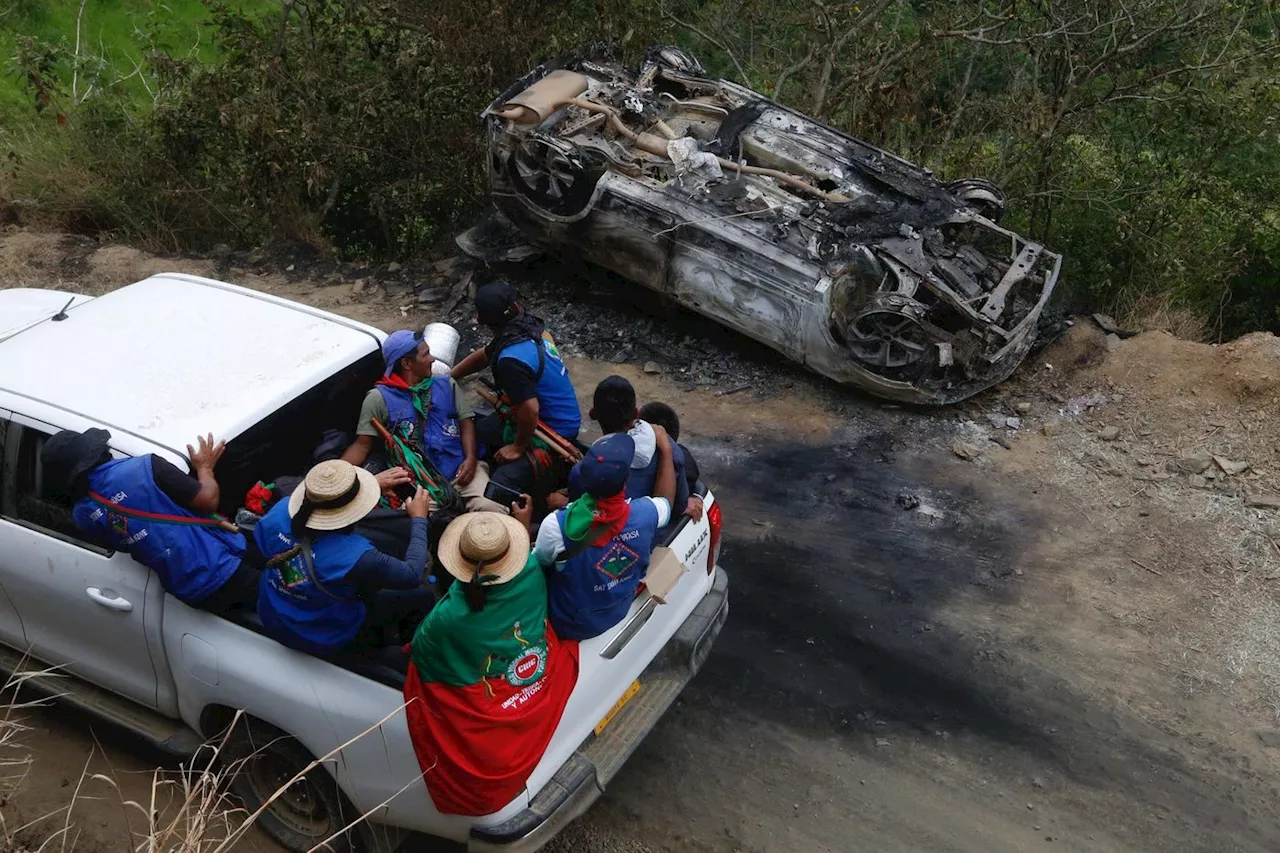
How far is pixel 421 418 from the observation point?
4566 millimetres

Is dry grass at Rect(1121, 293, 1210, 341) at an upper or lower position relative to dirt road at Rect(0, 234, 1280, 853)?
upper

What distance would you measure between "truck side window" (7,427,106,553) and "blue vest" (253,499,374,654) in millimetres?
1035

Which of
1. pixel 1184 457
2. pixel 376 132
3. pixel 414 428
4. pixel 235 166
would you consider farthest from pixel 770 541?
pixel 235 166

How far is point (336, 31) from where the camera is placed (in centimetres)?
975

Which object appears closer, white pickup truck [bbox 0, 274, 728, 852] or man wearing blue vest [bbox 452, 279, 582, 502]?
white pickup truck [bbox 0, 274, 728, 852]

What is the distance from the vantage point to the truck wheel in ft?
12.5

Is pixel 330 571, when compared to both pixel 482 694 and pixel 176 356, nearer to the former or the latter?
pixel 482 694

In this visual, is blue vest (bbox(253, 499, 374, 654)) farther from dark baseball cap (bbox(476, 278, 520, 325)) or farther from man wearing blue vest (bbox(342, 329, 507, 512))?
dark baseball cap (bbox(476, 278, 520, 325))

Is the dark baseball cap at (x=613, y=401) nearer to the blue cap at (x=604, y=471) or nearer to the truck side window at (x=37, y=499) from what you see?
the blue cap at (x=604, y=471)

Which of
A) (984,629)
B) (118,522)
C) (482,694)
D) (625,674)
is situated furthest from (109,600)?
(984,629)

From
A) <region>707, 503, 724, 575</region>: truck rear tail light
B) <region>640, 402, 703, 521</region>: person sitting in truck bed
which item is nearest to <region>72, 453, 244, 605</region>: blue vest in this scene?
<region>640, 402, 703, 521</region>: person sitting in truck bed

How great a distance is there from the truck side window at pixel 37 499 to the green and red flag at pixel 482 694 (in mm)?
1724

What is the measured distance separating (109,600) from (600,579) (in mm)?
2022

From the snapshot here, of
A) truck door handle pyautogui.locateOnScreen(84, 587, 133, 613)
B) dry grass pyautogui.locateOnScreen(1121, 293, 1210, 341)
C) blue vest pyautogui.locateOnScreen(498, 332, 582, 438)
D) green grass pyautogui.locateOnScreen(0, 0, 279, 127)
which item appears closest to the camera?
truck door handle pyautogui.locateOnScreen(84, 587, 133, 613)
